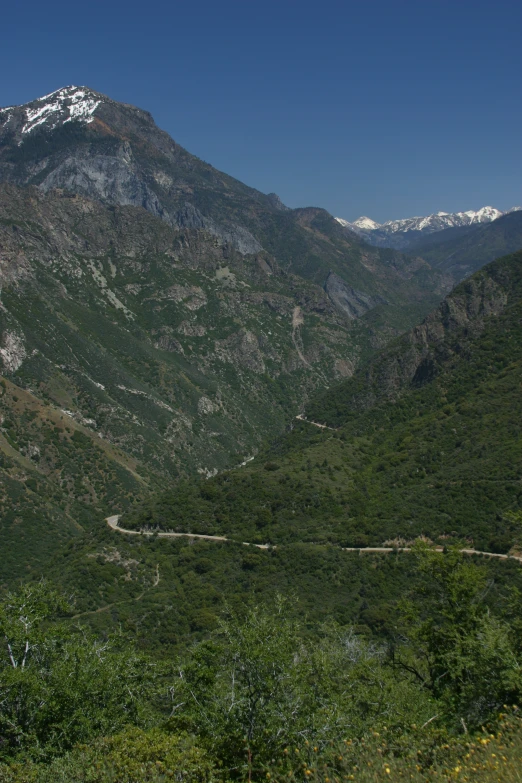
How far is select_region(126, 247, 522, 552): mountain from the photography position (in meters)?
79.9

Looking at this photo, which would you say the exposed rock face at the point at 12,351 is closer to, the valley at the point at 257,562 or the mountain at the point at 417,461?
the valley at the point at 257,562

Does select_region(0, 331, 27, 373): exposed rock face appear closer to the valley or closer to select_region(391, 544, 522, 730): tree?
the valley

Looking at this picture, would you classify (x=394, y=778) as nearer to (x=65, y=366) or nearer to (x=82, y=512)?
(x=82, y=512)

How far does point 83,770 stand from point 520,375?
3839 inches

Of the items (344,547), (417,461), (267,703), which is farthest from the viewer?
(417,461)

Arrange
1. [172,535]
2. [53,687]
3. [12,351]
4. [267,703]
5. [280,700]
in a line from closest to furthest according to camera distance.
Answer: [267,703] → [280,700] → [53,687] → [172,535] → [12,351]

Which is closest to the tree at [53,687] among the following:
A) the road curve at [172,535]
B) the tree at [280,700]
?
the tree at [280,700]

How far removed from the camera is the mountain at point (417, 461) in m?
79.9

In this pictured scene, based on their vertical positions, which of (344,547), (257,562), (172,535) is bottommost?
(257,562)

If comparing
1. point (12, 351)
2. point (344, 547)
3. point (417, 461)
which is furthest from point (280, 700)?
point (12, 351)

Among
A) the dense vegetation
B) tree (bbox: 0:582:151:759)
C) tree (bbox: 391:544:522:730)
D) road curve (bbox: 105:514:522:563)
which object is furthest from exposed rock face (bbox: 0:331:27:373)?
tree (bbox: 391:544:522:730)

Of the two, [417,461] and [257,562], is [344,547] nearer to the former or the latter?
[257,562]

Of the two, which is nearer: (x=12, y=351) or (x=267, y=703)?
(x=267, y=703)

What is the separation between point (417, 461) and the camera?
97812 mm
